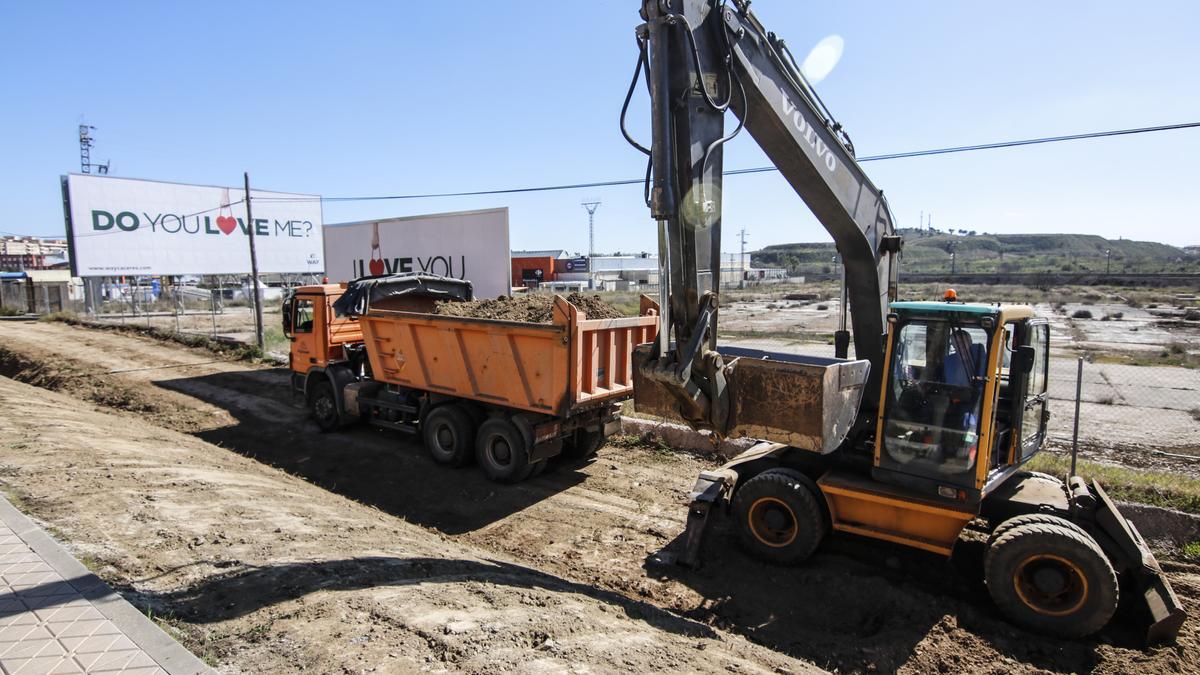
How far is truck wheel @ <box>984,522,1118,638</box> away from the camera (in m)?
4.55

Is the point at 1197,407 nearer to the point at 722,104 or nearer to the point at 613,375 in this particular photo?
the point at 613,375

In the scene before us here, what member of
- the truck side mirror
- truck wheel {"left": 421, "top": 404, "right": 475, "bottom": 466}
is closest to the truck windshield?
the truck side mirror

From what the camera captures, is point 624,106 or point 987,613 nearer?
point 624,106

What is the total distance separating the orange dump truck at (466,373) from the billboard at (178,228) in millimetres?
18465

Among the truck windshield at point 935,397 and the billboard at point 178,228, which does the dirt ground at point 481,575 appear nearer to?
the truck windshield at point 935,397

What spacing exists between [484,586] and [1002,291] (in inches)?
1739

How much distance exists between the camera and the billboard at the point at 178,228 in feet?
87.3

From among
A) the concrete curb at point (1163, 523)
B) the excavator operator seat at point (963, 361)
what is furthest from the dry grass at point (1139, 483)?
the excavator operator seat at point (963, 361)

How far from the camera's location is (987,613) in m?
5.09

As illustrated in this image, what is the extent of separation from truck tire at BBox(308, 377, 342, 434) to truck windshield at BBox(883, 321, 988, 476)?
8.57 meters

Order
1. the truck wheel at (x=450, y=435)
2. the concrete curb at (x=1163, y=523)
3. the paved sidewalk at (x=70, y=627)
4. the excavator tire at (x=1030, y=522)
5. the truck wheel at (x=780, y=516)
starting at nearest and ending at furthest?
the paved sidewalk at (x=70, y=627)
the excavator tire at (x=1030, y=522)
the truck wheel at (x=780, y=516)
the concrete curb at (x=1163, y=523)
the truck wheel at (x=450, y=435)

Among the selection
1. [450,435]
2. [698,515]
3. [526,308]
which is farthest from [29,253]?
[698,515]

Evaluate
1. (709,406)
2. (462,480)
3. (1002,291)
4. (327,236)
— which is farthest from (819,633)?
(1002,291)

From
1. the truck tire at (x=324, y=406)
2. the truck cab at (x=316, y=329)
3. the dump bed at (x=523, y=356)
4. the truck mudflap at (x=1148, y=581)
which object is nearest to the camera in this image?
the truck mudflap at (x=1148, y=581)
